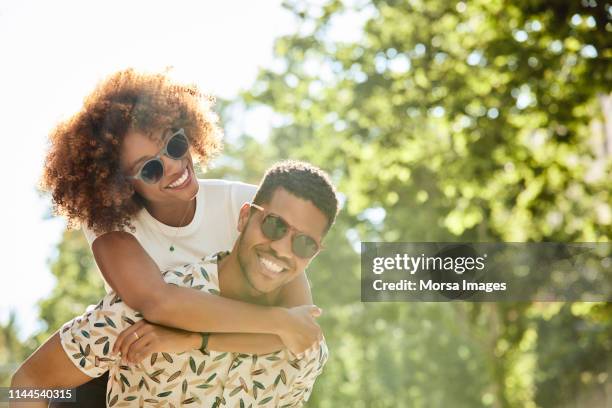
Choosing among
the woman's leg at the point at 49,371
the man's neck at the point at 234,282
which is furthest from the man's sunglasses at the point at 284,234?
the woman's leg at the point at 49,371

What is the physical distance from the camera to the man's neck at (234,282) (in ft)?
8.47

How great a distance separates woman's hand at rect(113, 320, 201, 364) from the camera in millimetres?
2379

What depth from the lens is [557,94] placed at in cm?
855

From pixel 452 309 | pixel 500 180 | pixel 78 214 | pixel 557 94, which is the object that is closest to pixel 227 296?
pixel 78 214

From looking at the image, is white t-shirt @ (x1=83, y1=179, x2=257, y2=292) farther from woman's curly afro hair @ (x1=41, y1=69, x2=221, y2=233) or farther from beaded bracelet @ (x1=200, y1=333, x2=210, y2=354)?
beaded bracelet @ (x1=200, y1=333, x2=210, y2=354)

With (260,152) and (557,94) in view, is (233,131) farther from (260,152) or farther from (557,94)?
(557,94)

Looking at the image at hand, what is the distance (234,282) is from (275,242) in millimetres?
154

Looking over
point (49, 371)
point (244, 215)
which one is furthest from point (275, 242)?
point (49, 371)

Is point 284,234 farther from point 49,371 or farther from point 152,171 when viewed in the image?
point 49,371

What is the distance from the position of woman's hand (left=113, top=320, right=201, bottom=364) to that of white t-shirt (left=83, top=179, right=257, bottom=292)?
326 millimetres

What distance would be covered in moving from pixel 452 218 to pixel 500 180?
0.79 m

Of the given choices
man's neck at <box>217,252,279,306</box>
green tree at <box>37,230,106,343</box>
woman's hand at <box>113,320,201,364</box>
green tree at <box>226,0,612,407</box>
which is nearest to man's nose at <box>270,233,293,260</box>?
man's neck at <box>217,252,279,306</box>

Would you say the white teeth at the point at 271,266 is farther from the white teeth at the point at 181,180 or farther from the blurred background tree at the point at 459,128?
the blurred background tree at the point at 459,128

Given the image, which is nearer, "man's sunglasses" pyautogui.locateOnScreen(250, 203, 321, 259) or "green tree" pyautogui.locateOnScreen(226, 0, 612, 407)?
"man's sunglasses" pyautogui.locateOnScreen(250, 203, 321, 259)
